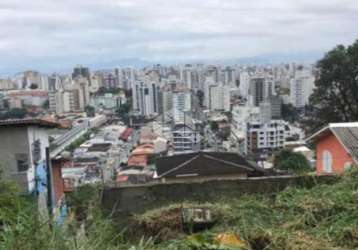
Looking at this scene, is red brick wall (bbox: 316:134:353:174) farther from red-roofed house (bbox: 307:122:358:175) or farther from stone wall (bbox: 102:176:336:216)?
stone wall (bbox: 102:176:336:216)

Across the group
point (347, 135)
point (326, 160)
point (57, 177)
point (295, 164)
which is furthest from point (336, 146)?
point (57, 177)

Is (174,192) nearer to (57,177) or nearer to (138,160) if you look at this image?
(57,177)

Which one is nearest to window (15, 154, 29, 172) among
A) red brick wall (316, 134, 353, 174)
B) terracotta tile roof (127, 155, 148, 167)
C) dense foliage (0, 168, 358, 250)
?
red brick wall (316, 134, 353, 174)

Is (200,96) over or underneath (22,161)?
underneath

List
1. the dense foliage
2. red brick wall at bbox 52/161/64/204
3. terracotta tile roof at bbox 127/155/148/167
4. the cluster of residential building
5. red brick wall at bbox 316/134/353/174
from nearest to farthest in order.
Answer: the dense foliage → red brick wall at bbox 316/134/353/174 → the cluster of residential building → red brick wall at bbox 52/161/64/204 → terracotta tile roof at bbox 127/155/148/167

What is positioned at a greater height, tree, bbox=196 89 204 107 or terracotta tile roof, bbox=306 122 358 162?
terracotta tile roof, bbox=306 122 358 162

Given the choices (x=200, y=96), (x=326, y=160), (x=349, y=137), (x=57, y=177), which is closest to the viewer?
(x=349, y=137)

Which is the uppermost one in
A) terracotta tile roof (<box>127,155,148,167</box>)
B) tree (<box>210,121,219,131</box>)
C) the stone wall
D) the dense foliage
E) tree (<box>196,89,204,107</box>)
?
the dense foliage
